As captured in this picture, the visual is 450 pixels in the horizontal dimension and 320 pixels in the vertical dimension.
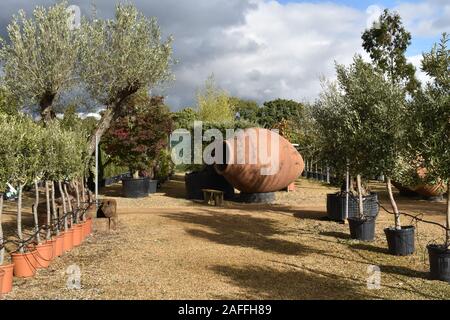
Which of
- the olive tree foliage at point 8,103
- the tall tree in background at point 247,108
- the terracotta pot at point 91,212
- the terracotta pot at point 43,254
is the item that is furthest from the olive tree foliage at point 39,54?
the tall tree in background at point 247,108

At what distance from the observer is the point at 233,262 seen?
8156 millimetres

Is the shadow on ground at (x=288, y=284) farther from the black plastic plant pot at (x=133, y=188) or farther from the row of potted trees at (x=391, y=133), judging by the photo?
the black plastic plant pot at (x=133, y=188)

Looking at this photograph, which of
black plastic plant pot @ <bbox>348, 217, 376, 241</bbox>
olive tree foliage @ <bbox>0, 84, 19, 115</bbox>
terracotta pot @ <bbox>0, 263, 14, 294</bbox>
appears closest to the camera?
terracotta pot @ <bbox>0, 263, 14, 294</bbox>

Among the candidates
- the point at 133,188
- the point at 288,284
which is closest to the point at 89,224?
the point at 288,284

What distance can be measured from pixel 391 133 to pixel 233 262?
12.6 feet

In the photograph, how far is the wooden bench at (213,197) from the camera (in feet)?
53.9

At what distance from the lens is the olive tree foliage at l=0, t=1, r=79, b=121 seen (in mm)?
10992

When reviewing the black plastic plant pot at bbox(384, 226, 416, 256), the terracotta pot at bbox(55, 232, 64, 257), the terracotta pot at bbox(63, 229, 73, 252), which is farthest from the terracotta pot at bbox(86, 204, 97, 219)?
the black plastic plant pot at bbox(384, 226, 416, 256)

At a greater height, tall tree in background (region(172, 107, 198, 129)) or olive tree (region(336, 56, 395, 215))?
tall tree in background (region(172, 107, 198, 129))

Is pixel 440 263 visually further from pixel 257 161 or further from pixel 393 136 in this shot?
pixel 257 161

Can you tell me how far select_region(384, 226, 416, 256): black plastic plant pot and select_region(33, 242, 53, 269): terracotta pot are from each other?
6639 millimetres

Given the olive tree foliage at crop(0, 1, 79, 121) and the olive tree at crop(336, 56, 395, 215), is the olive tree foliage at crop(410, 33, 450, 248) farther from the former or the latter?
the olive tree foliage at crop(0, 1, 79, 121)
